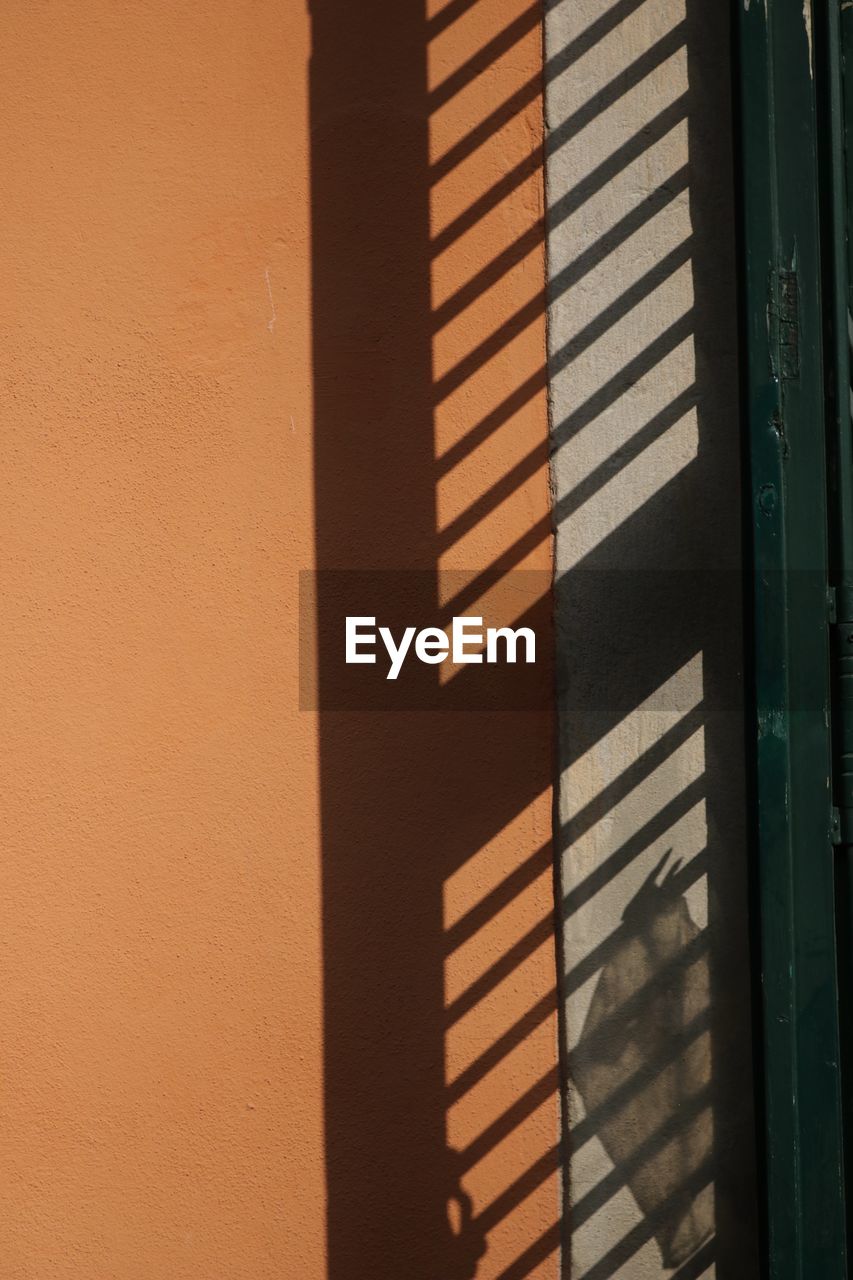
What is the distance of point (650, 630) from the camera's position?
2.11 meters

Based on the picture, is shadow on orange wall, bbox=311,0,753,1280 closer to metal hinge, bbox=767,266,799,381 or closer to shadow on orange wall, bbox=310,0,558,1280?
shadow on orange wall, bbox=310,0,558,1280

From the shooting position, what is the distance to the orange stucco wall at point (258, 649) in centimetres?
205

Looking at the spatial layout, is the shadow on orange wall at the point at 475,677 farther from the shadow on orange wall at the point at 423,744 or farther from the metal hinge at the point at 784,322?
the metal hinge at the point at 784,322

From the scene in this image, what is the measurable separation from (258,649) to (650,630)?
795mm

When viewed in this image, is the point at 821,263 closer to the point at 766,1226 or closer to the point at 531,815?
Answer: the point at 531,815

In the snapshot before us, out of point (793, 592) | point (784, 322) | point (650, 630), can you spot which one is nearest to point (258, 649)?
point (650, 630)

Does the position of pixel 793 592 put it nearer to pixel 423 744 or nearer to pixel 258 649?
pixel 423 744

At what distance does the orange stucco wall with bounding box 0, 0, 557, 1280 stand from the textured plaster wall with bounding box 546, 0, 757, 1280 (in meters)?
0.09

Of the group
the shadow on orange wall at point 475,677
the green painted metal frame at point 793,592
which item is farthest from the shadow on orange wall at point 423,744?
the green painted metal frame at point 793,592

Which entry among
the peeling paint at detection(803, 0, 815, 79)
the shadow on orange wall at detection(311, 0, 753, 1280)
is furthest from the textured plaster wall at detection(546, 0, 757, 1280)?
the peeling paint at detection(803, 0, 815, 79)

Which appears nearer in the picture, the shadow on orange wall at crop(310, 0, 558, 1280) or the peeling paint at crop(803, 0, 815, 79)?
the peeling paint at crop(803, 0, 815, 79)

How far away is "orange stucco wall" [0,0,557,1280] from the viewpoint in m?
2.05

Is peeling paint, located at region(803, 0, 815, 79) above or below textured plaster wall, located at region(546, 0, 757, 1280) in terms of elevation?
above

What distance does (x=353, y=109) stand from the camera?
2.11 meters
